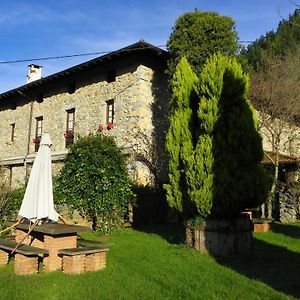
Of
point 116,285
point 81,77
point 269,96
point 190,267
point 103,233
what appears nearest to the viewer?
point 116,285

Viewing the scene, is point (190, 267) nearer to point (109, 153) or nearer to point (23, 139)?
point (109, 153)

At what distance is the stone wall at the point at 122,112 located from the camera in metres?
14.5

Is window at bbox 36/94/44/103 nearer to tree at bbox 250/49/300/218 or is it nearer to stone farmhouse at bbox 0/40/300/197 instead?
stone farmhouse at bbox 0/40/300/197

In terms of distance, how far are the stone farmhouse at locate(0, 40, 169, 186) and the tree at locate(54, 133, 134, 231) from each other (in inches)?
84.5

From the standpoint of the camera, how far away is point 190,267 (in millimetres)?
7055

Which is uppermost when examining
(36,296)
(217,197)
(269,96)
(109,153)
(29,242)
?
(269,96)

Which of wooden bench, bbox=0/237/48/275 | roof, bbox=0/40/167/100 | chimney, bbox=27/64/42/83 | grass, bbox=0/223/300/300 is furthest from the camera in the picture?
chimney, bbox=27/64/42/83

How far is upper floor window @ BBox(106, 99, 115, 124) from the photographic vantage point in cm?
1574

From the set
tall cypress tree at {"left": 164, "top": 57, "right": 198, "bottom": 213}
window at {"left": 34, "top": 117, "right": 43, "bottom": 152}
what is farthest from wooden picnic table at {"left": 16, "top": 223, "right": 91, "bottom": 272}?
window at {"left": 34, "top": 117, "right": 43, "bottom": 152}

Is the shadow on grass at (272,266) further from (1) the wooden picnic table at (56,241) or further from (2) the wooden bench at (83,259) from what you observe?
(1) the wooden picnic table at (56,241)

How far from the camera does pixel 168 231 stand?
463 inches

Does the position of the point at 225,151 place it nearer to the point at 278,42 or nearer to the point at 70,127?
the point at 70,127

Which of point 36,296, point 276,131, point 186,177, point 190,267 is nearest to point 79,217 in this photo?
point 186,177

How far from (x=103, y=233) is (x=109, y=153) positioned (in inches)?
98.9
